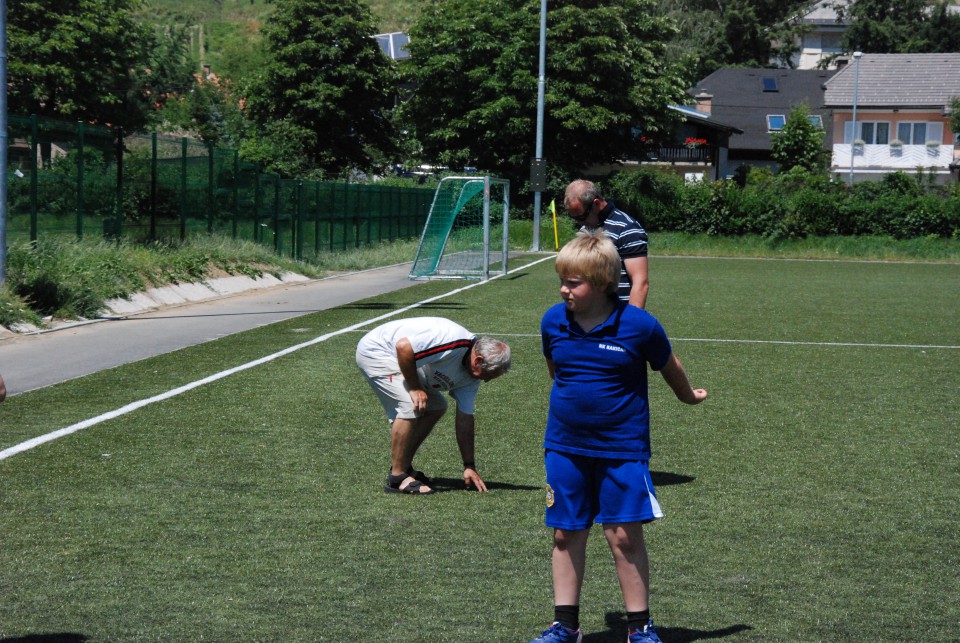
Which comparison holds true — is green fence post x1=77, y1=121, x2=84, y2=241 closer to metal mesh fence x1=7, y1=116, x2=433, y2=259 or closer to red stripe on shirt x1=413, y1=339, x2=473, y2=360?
metal mesh fence x1=7, y1=116, x2=433, y2=259

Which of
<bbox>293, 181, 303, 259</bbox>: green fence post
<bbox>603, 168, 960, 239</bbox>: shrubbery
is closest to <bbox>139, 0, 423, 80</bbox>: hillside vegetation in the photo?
<bbox>603, 168, 960, 239</bbox>: shrubbery

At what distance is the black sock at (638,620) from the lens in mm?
4129

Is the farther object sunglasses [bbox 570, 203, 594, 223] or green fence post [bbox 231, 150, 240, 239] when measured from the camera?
green fence post [bbox 231, 150, 240, 239]

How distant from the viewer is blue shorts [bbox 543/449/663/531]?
408 cm

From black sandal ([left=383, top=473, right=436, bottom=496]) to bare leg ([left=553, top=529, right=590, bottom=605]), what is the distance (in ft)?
8.06

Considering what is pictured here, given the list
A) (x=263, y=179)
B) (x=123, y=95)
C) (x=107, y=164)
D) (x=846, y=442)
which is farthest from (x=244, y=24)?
(x=846, y=442)

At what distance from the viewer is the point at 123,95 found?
51.3m

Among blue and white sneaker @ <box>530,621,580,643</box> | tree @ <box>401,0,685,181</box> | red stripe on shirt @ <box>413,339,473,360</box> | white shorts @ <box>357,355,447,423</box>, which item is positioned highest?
tree @ <box>401,0,685,181</box>

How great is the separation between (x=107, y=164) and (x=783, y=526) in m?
15.5

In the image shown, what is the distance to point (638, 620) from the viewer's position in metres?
4.13

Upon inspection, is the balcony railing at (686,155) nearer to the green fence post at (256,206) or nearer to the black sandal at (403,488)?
the green fence post at (256,206)

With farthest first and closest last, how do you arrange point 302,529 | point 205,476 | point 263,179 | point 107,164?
1. point 263,179
2. point 107,164
3. point 205,476
4. point 302,529

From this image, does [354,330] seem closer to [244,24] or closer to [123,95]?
[123,95]

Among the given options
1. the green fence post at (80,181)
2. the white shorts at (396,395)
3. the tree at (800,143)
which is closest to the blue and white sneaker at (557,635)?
the white shorts at (396,395)
